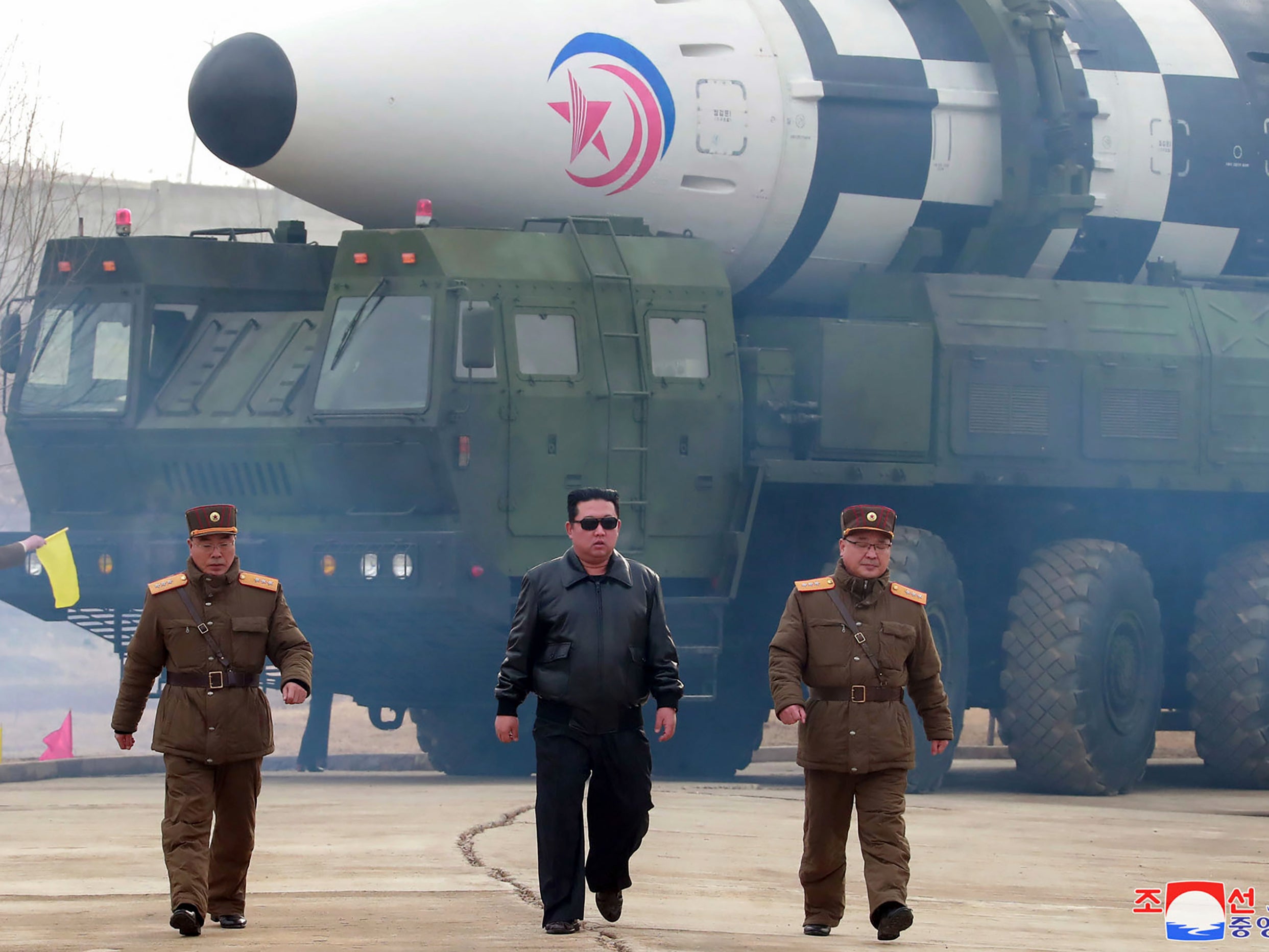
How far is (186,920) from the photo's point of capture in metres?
6.96

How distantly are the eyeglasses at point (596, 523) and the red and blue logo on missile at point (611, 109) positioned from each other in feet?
Result: 21.0

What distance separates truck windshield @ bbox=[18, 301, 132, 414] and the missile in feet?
4.15

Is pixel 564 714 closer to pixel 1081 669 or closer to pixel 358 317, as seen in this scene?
pixel 358 317

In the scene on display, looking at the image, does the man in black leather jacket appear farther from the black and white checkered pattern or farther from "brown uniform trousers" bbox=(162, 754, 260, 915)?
the black and white checkered pattern

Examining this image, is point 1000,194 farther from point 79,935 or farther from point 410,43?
point 79,935

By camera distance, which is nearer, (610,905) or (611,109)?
(610,905)

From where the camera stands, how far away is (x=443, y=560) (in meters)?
12.4

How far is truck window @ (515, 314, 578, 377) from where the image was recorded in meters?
12.8

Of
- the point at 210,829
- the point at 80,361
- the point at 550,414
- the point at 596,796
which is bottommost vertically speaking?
the point at 210,829

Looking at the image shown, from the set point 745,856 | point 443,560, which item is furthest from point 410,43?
point 745,856

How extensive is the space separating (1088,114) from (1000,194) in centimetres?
78

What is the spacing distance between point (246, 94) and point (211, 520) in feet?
20.1

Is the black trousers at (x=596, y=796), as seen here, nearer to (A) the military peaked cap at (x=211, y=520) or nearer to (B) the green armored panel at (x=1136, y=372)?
(A) the military peaked cap at (x=211, y=520)

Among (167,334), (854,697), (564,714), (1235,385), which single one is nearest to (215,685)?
(564,714)
